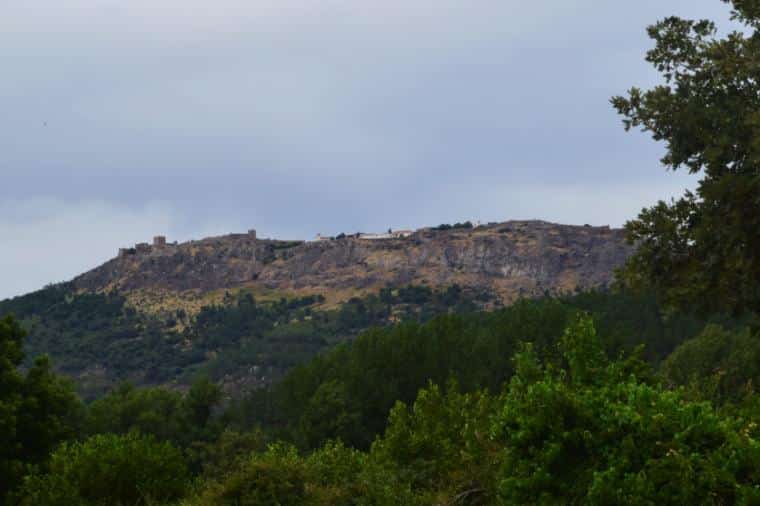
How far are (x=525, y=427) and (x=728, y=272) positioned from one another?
11.6 meters

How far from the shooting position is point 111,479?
2769 cm

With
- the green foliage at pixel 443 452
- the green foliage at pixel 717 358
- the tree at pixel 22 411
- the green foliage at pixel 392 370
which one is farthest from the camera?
the green foliage at pixel 392 370

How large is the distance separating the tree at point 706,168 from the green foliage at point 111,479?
14853 mm

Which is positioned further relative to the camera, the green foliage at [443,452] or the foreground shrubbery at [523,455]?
the green foliage at [443,452]

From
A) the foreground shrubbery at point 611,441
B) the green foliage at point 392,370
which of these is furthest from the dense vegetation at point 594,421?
the green foliage at point 392,370

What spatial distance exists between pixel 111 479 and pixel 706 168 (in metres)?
18.8

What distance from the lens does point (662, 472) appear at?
14.1 meters

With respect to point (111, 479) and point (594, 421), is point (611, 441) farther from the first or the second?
point (111, 479)

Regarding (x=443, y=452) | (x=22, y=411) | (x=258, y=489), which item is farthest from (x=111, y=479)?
(x=22, y=411)

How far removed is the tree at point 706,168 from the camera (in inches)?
939

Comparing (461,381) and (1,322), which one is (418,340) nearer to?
(461,381)

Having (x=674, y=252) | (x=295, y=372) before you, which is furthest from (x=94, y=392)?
(x=674, y=252)

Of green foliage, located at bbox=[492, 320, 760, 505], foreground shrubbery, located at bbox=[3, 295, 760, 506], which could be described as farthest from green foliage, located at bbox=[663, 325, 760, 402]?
green foliage, located at bbox=[492, 320, 760, 505]

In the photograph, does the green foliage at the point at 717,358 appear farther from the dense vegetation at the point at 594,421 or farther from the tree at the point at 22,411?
the tree at the point at 22,411
